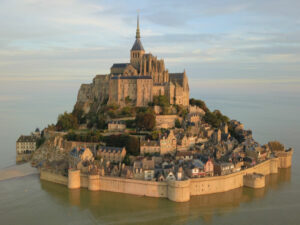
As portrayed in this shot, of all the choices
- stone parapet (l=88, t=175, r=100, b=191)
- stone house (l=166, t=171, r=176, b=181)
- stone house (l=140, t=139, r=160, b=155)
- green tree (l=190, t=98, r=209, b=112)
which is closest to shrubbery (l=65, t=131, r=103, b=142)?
stone house (l=140, t=139, r=160, b=155)

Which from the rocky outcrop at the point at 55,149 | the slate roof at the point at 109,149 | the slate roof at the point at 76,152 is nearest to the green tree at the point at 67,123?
the rocky outcrop at the point at 55,149

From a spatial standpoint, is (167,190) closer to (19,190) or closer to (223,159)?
(223,159)

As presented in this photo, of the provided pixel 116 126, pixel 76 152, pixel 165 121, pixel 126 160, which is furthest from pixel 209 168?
pixel 116 126

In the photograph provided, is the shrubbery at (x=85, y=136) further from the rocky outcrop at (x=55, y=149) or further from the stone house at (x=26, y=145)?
the stone house at (x=26, y=145)

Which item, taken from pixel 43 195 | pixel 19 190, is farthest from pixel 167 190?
pixel 19 190

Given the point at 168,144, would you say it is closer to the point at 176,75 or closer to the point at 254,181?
the point at 254,181
